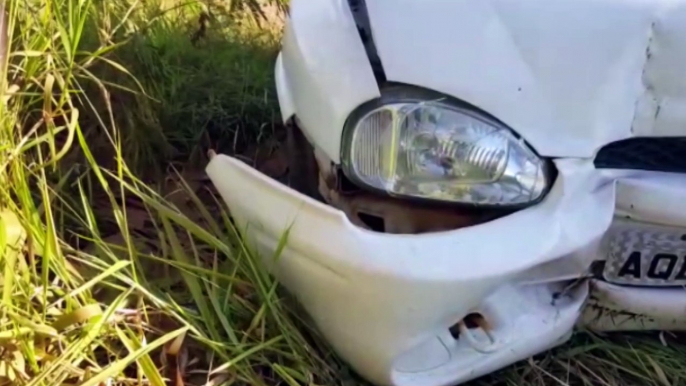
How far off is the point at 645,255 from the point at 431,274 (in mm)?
442

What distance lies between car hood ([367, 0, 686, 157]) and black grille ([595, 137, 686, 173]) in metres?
0.05

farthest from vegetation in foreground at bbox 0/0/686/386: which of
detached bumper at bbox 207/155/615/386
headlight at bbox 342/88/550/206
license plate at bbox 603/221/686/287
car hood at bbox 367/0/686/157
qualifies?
car hood at bbox 367/0/686/157

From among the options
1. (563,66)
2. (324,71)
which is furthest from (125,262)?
(563,66)

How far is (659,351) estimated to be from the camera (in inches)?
78.9

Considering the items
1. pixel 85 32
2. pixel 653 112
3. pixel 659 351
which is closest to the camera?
pixel 653 112

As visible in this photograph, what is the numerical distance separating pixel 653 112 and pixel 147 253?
1.18 m

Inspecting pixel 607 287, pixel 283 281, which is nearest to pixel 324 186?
pixel 283 281

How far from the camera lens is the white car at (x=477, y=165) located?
60.1 inches

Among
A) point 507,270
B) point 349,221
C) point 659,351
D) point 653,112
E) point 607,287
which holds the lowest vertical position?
point 659,351

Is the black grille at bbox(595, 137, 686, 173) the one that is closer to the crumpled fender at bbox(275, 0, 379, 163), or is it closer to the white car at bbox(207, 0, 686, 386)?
the white car at bbox(207, 0, 686, 386)

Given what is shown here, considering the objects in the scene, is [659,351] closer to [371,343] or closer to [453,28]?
[371,343]

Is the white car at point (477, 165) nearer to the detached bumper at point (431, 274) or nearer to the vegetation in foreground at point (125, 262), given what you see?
the detached bumper at point (431, 274)

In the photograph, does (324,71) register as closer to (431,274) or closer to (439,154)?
(439,154)

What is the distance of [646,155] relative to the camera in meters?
1.61
